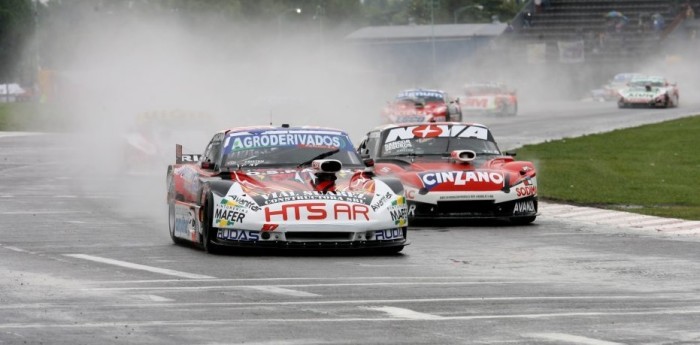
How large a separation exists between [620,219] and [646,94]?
41.0 meters

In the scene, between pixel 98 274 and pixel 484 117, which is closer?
pixel 98 274

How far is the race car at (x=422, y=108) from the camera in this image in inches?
1768

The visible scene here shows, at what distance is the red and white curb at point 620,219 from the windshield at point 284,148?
3889 mm

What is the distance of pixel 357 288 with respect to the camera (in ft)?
37.8

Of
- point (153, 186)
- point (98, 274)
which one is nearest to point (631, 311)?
point (98, 274)

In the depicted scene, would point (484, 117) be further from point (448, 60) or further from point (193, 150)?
point (448, 60)

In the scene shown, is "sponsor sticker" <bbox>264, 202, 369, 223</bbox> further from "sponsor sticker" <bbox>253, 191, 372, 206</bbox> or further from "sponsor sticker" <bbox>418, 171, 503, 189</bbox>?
"sponsor sticker" <bbox>418, 171, 503, 189</bbox>

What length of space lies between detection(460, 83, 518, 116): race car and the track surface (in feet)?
121

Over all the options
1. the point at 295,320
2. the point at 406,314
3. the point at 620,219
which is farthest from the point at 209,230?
the point at 620,219

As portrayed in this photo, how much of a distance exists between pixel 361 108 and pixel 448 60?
1711 inches

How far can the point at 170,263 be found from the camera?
13539 millimetres

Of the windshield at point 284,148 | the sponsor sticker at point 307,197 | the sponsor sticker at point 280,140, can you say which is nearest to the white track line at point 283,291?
the sponsor sticker at point 307,197

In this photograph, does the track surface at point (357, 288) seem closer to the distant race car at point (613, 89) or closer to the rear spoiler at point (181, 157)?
the rear spoiler at point (181, 157)

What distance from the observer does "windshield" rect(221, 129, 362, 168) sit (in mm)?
15656
